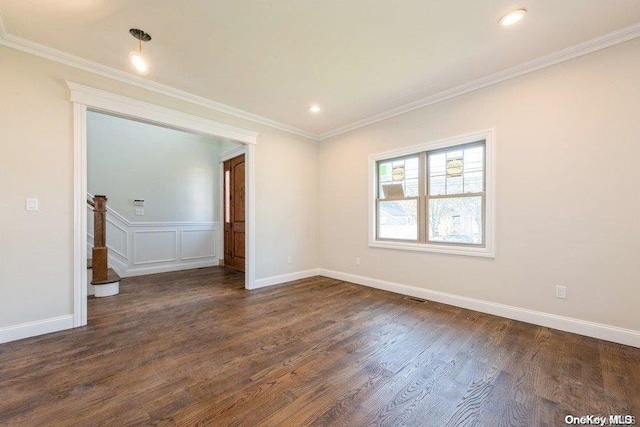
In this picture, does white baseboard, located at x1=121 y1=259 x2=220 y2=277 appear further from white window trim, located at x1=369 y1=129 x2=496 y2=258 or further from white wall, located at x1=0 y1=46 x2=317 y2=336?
white window trim, located at x1=369 y1=129 x2=496 y2=258

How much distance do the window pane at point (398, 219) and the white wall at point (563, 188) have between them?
53 cm

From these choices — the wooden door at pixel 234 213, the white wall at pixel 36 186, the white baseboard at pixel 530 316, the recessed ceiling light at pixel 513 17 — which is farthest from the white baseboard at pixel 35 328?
the recessed ceiling light at pixel 513 17

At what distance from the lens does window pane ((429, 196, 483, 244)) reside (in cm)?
329

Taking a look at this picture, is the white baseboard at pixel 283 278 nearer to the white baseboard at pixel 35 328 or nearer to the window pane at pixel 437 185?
the white baseboard at pixel 35 328

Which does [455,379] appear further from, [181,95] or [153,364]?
[181,95]

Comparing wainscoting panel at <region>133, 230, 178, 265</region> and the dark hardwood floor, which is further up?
wainscoting panel at <region>133, 230, 178, 265</region>

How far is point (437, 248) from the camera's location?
3.56m

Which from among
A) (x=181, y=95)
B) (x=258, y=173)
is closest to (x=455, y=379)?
(x=258, y=173)

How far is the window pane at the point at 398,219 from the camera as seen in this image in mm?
3922

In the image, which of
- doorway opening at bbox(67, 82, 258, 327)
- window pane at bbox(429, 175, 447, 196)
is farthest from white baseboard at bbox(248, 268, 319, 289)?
window pane at bbox(429, 175, 447, 196)

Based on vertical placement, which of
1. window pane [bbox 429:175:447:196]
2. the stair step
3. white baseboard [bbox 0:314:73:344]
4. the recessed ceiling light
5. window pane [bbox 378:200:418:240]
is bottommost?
white baseboard [bbox 0:314:73:344]

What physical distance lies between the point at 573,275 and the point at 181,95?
15.9 feet

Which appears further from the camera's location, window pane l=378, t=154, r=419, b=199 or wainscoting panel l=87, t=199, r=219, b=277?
wainscoting panel l=87, t=199, r=219, b=277

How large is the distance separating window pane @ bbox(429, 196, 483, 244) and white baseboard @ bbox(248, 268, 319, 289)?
2.32 metres
